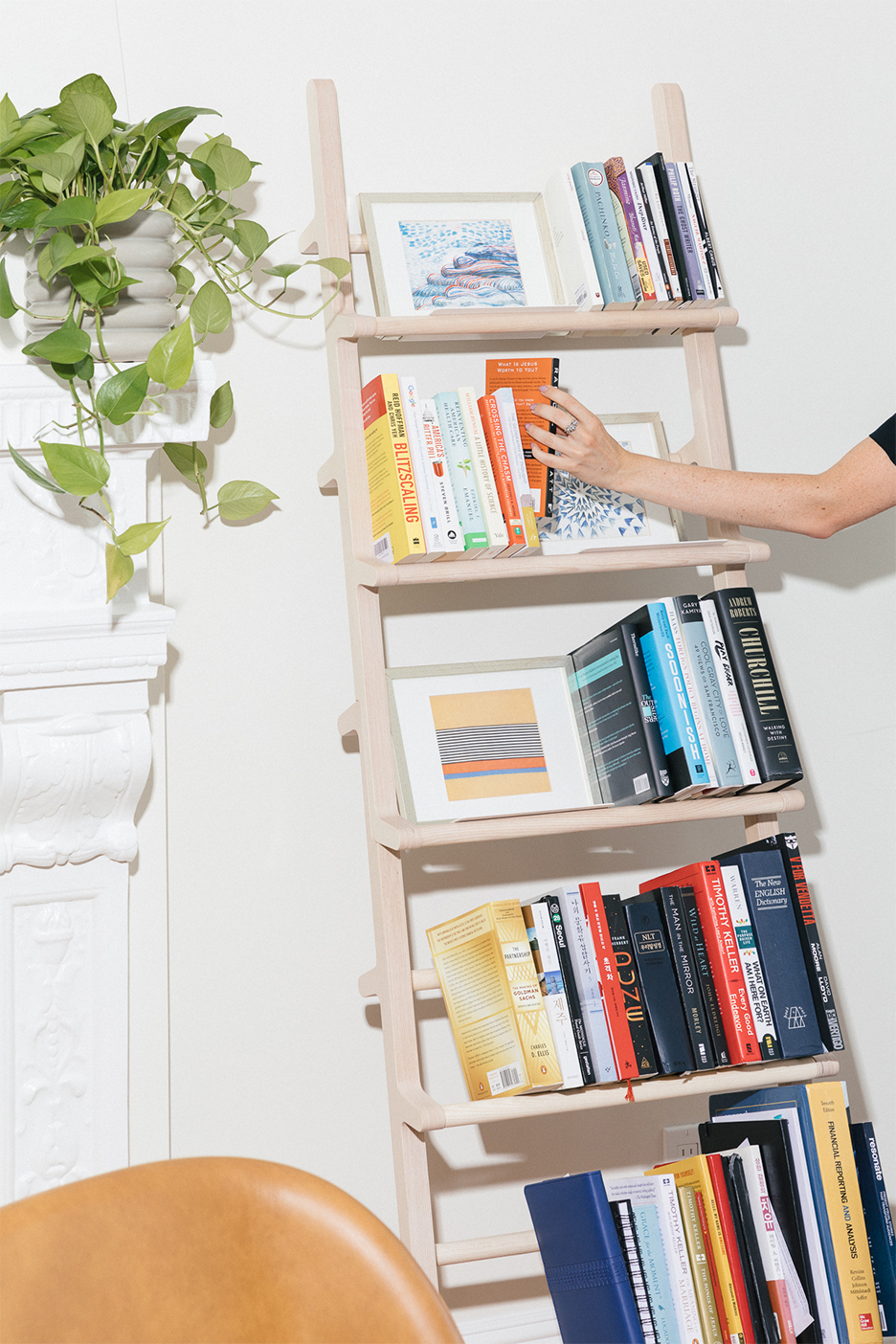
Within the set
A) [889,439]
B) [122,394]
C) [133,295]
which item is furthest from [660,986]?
[133,295]

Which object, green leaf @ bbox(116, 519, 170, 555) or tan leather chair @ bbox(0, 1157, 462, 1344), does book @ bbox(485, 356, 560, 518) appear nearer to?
green leaf @ bbox(116, 519, 170, 555)

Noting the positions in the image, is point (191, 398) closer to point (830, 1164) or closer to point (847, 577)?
point (847, 577)

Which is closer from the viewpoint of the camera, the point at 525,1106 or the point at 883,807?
the point at 525,1106

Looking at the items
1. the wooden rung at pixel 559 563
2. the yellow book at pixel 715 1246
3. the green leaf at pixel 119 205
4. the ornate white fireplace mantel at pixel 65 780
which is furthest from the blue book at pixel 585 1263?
the green leaf at pixel 119 205

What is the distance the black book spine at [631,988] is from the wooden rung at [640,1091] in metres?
0.04

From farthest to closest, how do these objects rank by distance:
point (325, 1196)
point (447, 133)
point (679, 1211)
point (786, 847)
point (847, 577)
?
1. point (847, 577)
2. point (447, 133)
3. point (786, 847)
4. point (679, 1211)
5. point (325, 1196)

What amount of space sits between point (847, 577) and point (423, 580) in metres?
0.88

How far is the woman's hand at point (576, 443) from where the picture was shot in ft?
5.24

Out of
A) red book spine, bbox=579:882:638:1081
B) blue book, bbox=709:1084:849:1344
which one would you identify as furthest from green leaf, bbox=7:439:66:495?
Result: blue book, bbox=709:1084:849:1344

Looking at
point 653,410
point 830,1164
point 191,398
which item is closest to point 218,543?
point 191,398

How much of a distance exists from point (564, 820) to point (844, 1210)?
60 centimetres

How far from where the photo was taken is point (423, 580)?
159cm

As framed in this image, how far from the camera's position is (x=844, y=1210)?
1438mm

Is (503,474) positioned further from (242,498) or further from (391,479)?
(242,498)
